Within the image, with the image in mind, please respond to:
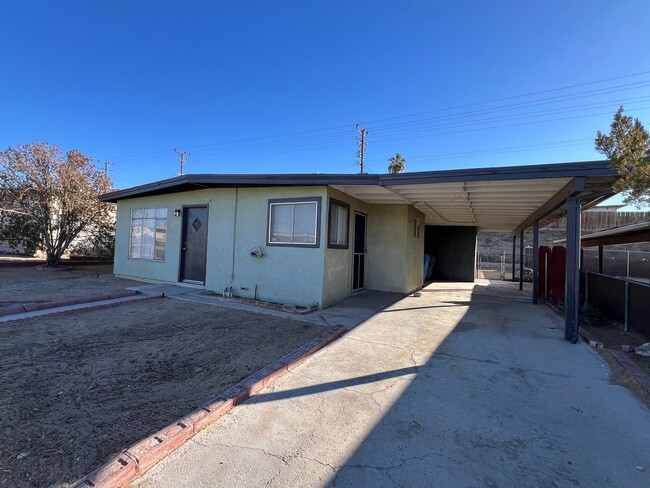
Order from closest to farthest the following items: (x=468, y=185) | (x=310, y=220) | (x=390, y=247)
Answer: (x=468, y=185)
(x=310, y=220)
(x=390, y=247)

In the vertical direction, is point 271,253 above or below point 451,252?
below

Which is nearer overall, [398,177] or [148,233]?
[398,177]

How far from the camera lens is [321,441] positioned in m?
2.29

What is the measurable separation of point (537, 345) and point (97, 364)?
5863 millimetres

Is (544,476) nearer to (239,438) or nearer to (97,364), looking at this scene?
(239,438)

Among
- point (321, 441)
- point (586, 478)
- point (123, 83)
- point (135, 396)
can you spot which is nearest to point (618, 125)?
point (586, 478)

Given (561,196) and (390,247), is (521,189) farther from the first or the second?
(390,247)

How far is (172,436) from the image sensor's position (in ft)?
7.05

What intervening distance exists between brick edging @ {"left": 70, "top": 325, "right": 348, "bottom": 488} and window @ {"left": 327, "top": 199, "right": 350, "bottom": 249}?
385 centimetres

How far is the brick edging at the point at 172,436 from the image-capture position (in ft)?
5.78

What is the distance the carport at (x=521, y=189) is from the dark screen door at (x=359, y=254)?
89 centimetres

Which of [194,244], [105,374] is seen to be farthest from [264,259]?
[105,374]

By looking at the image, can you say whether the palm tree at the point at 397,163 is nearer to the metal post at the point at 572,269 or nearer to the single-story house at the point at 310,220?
the single-story house at the point at 310,220

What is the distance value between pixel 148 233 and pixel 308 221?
232 inches
